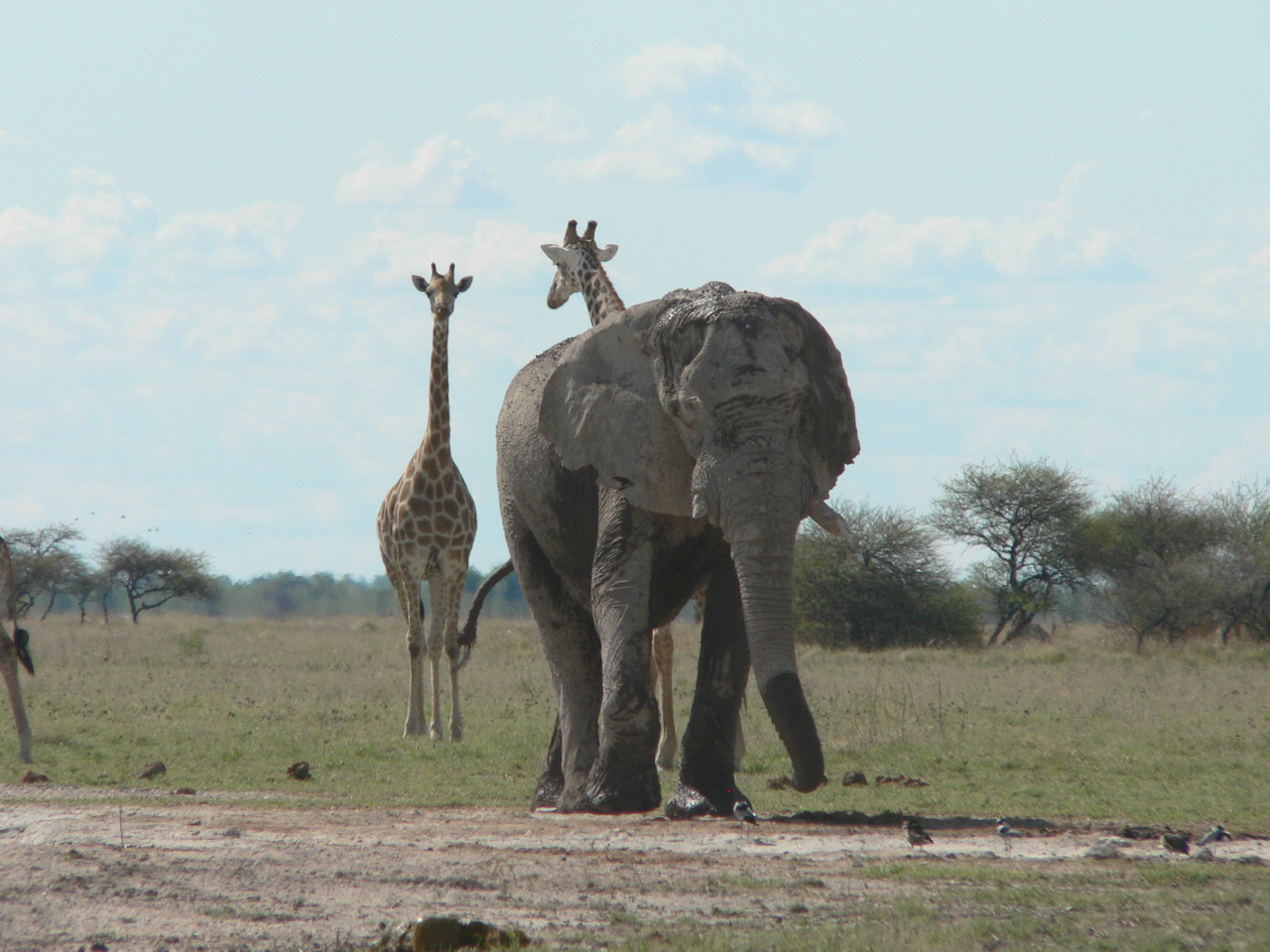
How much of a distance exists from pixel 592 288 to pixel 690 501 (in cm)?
568

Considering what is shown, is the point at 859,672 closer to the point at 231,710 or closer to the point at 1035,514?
the point at 231,710

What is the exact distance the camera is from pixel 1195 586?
3152 cm

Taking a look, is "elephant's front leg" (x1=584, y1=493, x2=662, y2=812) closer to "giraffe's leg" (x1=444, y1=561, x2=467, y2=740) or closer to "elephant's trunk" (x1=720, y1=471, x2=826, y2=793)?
"elephant's trunk" (x1=720, y1=471, x2=826, y2=793)

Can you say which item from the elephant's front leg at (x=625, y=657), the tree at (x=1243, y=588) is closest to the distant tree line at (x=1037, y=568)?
the tree at (x=1243, y=588)

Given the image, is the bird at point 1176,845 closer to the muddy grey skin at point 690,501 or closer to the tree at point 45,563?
the muddy grey skin at point 690,501

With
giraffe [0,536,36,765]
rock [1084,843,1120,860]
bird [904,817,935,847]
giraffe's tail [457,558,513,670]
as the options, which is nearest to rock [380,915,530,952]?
bird [904,817,935,847]

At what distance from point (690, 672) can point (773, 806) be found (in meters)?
12.3

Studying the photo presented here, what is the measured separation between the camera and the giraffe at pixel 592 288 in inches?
504

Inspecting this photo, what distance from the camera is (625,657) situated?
8414 millimetres

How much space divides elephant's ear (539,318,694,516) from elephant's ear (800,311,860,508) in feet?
2.06

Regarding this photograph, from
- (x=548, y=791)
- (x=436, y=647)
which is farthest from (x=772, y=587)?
(x=436, y=647)

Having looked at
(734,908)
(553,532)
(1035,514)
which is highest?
(1035,514)

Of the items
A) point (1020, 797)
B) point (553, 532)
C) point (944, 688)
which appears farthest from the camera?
point (944, 688)

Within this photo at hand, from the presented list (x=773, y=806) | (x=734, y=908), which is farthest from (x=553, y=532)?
(x=734, y=908)
